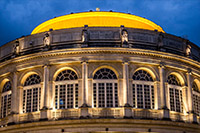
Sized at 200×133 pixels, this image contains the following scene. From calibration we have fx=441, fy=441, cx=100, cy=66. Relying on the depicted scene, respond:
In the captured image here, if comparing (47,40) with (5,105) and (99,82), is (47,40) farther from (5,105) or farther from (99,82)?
(5,105)

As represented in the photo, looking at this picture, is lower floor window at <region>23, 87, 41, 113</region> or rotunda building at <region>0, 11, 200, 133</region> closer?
rotunda building at <region>0, 11, 200, 133</region>

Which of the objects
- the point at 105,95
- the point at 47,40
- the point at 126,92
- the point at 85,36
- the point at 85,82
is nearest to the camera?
the point at 126,92

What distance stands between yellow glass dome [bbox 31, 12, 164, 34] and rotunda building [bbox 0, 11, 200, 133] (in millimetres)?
806

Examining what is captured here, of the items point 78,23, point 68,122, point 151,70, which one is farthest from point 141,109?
point 78,23

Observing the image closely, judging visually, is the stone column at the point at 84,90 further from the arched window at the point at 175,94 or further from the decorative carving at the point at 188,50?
the decorative carving at the point at 188,50

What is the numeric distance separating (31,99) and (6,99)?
3859 millimetres

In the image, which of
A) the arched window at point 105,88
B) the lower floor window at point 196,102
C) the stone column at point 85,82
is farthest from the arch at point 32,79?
the lower floor window at point 196,102

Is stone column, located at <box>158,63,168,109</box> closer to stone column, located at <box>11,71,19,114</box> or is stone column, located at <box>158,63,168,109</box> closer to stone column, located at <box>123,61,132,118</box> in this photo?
stone column, located at <box>123,61,132,118</box>

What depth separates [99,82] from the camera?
4488cm

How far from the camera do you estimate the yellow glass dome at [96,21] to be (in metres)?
49.6

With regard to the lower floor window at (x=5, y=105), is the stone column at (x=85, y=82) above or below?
above

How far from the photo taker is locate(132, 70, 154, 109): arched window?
44987 millimetres

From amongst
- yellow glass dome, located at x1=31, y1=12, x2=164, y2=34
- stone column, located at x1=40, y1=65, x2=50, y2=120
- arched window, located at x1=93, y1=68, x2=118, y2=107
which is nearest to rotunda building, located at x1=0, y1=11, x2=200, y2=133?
arched window, located at x1=93, y1=68, x2=118, y2=107

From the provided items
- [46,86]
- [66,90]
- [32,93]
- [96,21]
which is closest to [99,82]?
[66,90]
